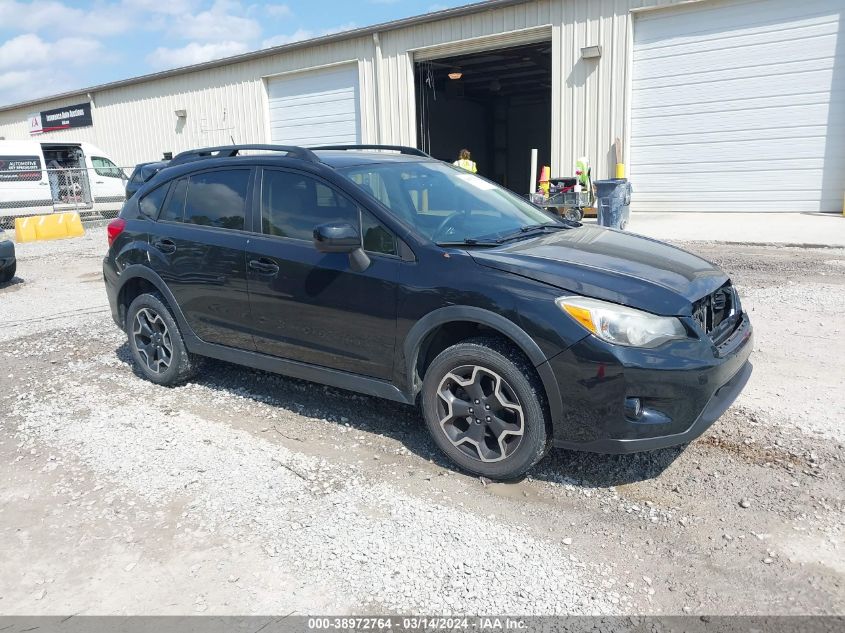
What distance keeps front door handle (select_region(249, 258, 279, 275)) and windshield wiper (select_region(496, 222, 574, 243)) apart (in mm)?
1419

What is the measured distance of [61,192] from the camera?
1917 cm

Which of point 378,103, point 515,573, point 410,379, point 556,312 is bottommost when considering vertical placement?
point 515,573

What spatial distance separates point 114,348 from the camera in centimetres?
636

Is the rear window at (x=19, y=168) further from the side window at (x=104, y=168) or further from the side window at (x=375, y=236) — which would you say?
the side window at (x=375, y=236)

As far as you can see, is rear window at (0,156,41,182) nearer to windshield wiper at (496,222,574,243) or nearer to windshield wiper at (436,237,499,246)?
windshield wiper at (496,222,574,243)

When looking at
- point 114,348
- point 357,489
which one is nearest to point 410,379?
point 357,489

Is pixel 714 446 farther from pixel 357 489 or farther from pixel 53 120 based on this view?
pixel 53 120

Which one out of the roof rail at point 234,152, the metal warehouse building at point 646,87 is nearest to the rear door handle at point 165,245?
the roof rail at point 234,152

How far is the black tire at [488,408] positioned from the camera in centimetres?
336

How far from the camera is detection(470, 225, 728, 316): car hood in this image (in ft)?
10.7

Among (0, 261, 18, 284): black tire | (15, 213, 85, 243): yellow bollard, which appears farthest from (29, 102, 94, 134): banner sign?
(0, 261, 18, 284): black tire

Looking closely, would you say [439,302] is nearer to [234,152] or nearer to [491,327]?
[491,327]

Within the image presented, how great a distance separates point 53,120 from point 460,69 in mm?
18522

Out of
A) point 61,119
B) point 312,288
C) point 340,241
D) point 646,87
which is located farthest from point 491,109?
point 340,241
